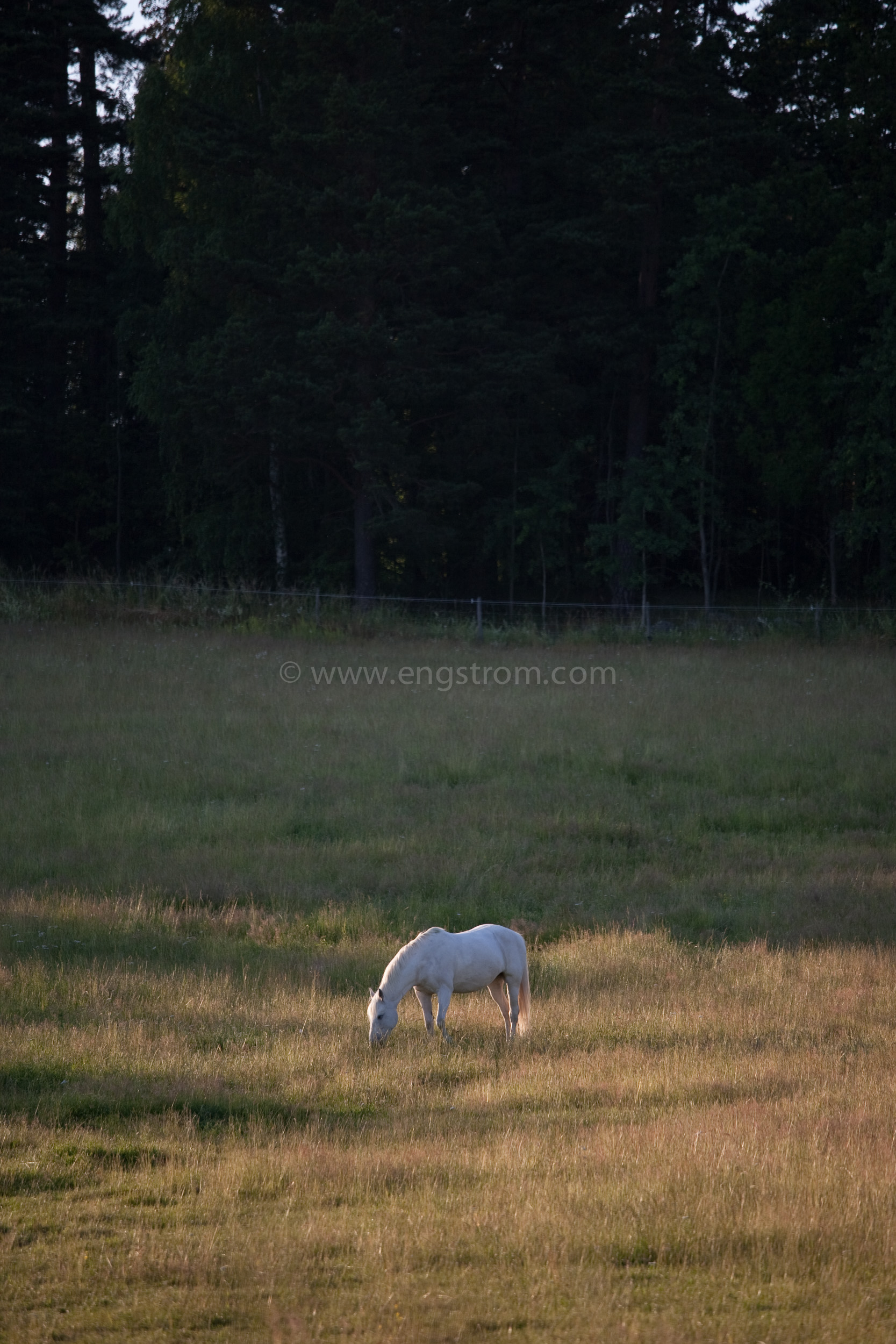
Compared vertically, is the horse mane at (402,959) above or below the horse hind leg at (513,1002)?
above

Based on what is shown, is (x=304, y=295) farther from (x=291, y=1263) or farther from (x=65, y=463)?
(x=291, y=1263)

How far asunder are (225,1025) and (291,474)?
37.0m

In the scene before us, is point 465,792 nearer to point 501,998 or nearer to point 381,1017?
point 501,998

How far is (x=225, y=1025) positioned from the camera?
8.21 meters

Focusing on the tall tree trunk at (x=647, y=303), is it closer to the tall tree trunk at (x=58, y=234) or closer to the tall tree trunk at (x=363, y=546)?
the tall tree trunk at (x=363, y=546)

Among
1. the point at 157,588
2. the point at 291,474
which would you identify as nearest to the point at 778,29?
the point at 291,474

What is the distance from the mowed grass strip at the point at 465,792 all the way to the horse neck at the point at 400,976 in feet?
9.70

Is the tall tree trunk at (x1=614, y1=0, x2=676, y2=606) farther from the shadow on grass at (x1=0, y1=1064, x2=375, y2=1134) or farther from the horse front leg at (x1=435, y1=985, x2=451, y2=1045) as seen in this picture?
the shadow on grass at (x1=0, y1=1064, x2=375, y2=1134)

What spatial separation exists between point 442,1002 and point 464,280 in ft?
112

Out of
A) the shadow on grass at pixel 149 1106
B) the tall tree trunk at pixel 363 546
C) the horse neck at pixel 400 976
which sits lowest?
the shadow on grass at pixel 149 1106

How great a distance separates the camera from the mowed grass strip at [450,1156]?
4457mm

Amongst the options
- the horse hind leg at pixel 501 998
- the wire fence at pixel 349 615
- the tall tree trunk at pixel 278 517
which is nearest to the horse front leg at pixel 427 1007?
the horse hind leg at pixel 501 998

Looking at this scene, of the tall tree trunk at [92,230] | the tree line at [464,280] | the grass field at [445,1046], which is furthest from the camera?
the tall tree trunk at [92,230]

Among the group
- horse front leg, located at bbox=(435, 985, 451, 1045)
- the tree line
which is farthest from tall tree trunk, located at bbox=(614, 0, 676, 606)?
horse front leg, located at bbox=(435, 985, 451, 1045)
